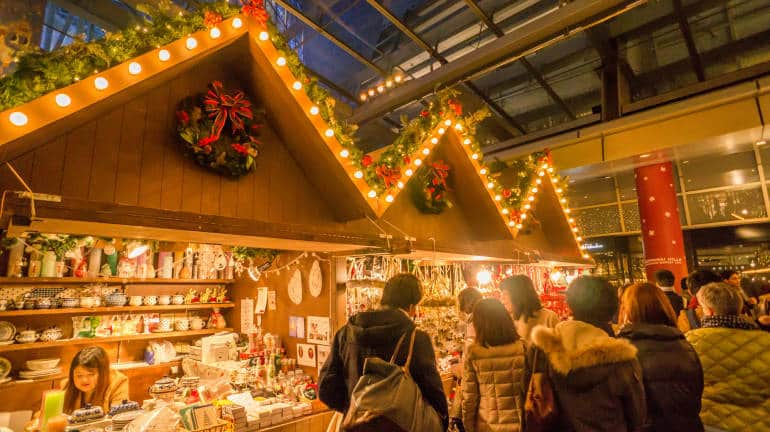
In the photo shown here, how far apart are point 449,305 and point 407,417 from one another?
2.67m

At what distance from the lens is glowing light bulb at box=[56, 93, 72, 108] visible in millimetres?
1679

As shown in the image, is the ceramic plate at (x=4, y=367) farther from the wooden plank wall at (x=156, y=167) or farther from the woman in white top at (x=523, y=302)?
the woman in white top at (x=523, y=302)

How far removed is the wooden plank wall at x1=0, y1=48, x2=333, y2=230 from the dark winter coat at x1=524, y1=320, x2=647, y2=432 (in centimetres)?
184

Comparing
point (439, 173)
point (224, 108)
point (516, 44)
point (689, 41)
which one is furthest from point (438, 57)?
point (224, 108)

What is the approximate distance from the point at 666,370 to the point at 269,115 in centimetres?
289

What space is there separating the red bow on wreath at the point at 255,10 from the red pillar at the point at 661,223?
8.16 metres

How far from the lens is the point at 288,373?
12.8 feet

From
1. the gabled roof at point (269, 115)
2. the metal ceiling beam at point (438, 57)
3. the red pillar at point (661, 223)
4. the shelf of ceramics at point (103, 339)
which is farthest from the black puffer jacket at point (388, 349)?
the red pillar at point (661, 223)

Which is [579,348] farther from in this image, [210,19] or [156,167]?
[210,19]

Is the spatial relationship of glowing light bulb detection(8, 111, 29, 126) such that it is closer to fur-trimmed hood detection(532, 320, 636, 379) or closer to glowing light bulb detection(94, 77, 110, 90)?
glowing light bulb detection(94, 77, 110, 90)

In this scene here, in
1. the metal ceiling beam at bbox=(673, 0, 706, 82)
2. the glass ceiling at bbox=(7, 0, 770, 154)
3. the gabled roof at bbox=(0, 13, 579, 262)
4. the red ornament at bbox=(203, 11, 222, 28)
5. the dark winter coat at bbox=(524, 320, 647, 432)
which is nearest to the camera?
the gabled roof at bbox=(0, 13, 579, 262)

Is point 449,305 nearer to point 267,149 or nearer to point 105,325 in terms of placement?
point 267,149

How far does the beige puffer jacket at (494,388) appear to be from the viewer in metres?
2.42

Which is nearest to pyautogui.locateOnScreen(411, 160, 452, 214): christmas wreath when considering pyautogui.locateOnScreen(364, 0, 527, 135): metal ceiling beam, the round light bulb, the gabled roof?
the gabled roof
